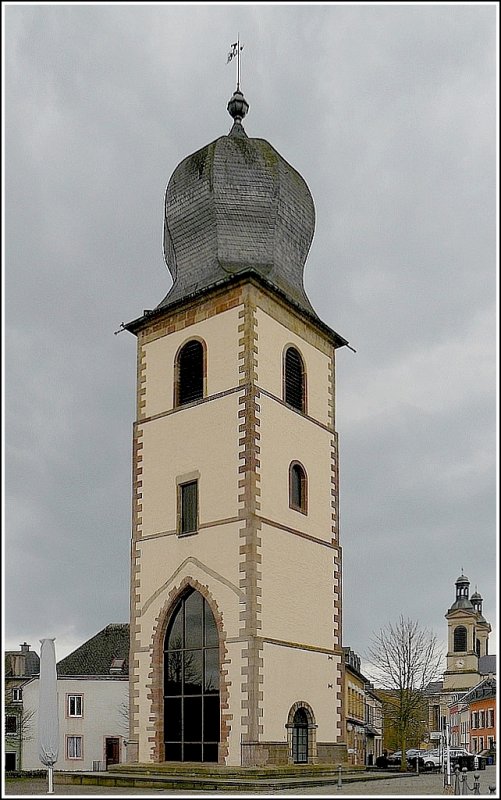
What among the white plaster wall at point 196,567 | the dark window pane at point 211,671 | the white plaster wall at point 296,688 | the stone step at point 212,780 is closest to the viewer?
the stone step at point 212,780

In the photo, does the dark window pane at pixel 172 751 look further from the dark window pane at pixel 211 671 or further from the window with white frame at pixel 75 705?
the window with white frame at pixel 75 705

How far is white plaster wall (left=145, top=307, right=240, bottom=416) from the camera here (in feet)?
83.0

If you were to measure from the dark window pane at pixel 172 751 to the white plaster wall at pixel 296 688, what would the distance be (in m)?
2.53

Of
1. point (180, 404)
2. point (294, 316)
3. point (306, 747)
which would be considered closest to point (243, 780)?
point (306, 747)

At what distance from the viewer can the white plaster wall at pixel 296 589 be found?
→ 76.6ft

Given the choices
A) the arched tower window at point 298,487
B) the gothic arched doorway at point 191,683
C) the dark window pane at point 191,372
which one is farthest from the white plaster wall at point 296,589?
the dark window pane at point 191,372

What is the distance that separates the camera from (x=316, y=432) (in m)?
27.0

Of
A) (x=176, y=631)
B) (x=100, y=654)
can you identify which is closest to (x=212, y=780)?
(x=176, y=631)

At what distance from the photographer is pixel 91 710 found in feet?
154

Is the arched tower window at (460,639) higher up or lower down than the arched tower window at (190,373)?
lower down

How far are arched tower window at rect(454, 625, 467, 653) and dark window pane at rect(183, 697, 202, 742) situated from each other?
84991 millimetres

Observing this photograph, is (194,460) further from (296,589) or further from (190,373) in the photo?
(296,589)

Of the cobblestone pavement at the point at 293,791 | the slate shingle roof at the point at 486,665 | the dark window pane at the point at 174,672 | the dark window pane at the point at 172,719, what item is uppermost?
the dark window pane at the point at 174,672

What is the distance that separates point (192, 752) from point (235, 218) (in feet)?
44.7
